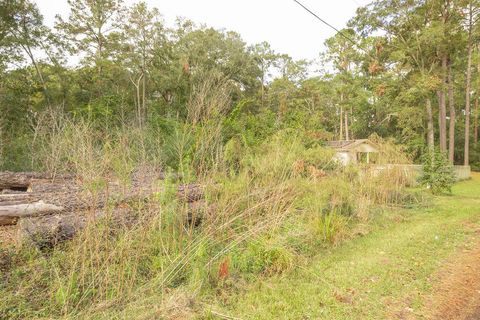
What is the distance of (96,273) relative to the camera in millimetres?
2883

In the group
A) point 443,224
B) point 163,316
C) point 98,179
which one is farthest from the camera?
point 443,224

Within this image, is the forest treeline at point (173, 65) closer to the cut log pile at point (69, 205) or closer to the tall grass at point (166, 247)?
the cut log pile at point (69, 205)

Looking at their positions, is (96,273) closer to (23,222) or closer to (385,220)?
(23,222)

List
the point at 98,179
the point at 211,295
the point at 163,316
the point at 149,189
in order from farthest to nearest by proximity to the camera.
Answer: the point at 149,189
the point at 211,295
the point at 98,179
the point at 163,316

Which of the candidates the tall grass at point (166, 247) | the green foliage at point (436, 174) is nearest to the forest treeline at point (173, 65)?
the green foliage at point (436, 174)

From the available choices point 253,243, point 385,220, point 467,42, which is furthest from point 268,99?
point 253,243

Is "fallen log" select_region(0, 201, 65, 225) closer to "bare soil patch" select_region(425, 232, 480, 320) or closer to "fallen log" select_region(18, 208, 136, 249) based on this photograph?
"fallen log" select_region(18, 208, 136, 249)

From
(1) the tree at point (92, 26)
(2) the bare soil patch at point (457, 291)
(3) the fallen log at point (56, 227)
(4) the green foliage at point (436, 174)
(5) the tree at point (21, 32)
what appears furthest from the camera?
(1) the tree at point (92, 26)

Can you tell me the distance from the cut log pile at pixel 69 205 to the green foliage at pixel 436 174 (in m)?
9.73

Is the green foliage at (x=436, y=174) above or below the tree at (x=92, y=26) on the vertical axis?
below

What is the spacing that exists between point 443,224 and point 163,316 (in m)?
6.30

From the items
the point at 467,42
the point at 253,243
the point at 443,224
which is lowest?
the point at 443,224

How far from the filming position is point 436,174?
10883 millimetres

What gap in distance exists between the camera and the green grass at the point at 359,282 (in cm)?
291
